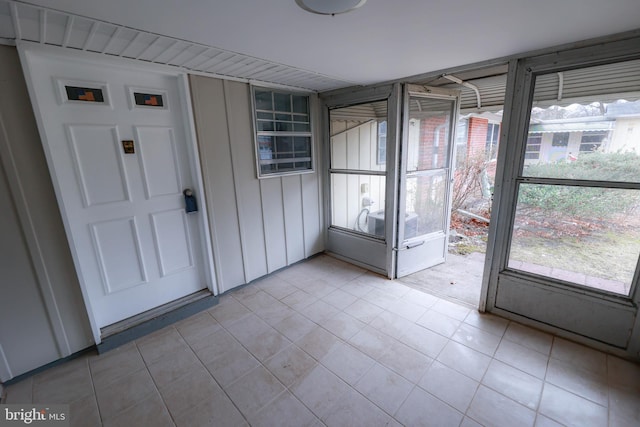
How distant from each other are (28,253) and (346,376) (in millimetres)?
2534

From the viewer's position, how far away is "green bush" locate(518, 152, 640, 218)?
196 cm

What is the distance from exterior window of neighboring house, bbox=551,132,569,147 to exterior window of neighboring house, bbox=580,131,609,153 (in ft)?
0.30

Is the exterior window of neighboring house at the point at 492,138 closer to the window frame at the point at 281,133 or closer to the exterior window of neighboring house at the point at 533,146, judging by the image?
the exterior window of neighboring house at the point at 533,146

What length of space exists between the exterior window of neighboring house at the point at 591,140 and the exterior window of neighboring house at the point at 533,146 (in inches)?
10.3

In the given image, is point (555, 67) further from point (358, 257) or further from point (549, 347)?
point (358, 257)

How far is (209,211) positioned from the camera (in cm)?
287

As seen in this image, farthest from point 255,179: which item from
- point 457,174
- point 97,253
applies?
point 457,174

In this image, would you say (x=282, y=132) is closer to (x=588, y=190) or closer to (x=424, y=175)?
(x=424, y=175)

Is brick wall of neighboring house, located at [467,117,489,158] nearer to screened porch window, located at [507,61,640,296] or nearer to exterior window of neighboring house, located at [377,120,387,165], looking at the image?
exterior window of neighboring house, located at [377,120,387,165]

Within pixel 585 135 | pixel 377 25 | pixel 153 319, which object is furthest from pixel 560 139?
pixel 153 319

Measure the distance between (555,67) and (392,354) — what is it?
2.61 meters

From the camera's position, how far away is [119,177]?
7.72 feet

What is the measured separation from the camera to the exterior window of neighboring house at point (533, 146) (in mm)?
2246

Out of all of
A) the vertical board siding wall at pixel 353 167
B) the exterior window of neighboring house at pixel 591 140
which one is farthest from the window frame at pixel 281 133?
the exterior window of neighboring house at pixel 591 140
